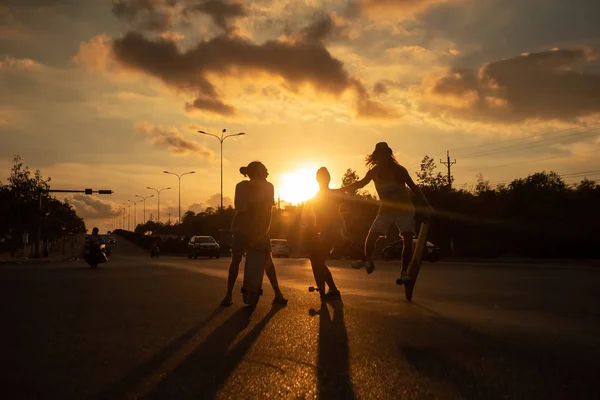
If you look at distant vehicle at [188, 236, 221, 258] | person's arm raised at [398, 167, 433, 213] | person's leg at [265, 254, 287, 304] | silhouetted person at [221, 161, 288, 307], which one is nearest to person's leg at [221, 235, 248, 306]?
silhouetted person at [221, 161, 288, 307]

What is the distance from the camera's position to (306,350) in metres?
5.22

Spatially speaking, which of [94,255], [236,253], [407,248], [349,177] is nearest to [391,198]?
[407,248]

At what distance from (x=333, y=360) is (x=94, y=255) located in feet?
77.8

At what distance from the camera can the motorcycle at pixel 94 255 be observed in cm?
2670

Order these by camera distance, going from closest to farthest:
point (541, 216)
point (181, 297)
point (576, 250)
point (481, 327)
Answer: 1. point (481, 327)
2. point (181, 297)
3. point (576, 250)
4. point (541, 216)

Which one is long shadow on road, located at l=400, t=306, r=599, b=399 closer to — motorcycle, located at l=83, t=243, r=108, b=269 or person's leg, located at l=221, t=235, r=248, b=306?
person's leg, located at l=221, t=235, r=248, b=306

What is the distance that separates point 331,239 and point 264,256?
1199 mm

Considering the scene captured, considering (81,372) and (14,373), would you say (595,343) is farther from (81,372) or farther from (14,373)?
(14,373)

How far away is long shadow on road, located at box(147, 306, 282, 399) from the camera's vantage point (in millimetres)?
3852

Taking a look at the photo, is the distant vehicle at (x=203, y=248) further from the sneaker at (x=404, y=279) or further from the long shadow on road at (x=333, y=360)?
the long shadow on road at (x=333, y=360)

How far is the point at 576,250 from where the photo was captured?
4322cm

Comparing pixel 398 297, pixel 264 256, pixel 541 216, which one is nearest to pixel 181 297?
pixel 264 256

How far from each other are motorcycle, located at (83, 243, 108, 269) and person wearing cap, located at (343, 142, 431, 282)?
19896 millimetres

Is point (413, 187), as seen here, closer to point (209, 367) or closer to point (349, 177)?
point (209, 367)
